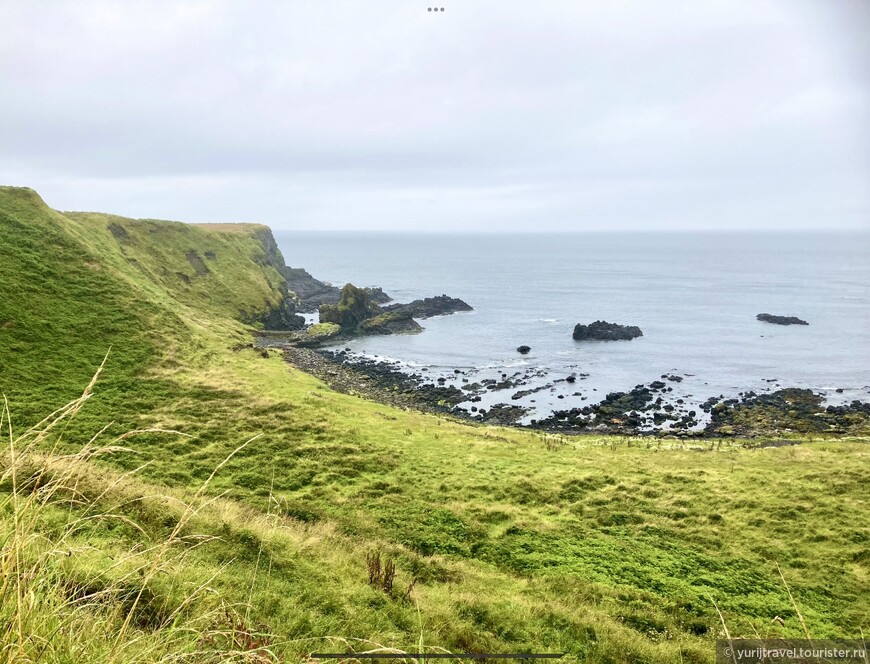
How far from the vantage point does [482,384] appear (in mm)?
67688

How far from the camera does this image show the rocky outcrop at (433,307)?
118 meters

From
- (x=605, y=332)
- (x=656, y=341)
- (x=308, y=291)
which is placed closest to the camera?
(x=656, y=341)

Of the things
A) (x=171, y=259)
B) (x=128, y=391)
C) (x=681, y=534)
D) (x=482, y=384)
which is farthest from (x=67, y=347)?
(x=171, y=259)

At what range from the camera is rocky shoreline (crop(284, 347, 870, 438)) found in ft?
167

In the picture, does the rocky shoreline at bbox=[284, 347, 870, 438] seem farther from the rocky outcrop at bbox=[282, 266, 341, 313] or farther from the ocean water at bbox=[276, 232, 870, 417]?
the rocky outcrop at bbox=[282, 266, 341, 313]

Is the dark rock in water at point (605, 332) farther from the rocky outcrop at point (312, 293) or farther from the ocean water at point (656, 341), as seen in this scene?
the rocky outcrop at point (312, 293)

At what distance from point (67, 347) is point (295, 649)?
39.7 metres

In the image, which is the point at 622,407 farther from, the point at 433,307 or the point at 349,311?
the point at 433,307

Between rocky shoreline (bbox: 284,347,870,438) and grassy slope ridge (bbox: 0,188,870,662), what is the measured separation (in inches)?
354

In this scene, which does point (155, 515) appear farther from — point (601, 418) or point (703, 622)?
point (601, 418)

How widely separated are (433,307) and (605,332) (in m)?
43.9

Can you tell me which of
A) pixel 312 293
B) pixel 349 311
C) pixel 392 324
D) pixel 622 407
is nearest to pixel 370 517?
pixel 622 407

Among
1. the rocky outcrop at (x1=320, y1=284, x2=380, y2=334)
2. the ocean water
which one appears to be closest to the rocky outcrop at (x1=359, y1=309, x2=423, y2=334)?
the rocky outcrop at (x1=320, y1=284, x2=380, y2=334)

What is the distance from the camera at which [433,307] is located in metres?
123
